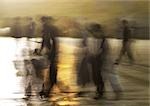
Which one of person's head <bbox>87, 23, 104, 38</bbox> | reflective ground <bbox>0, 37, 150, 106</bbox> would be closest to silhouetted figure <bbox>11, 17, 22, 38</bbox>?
reflective ground <bbox>0, 37, 150, 106</bbox>

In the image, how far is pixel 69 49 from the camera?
70.6 inches

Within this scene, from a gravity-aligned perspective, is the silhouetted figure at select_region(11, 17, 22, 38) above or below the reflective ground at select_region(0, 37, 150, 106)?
above

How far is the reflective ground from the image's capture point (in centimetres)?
176

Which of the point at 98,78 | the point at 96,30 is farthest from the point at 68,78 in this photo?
the point at 96,30

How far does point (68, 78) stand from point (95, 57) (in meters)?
0.17

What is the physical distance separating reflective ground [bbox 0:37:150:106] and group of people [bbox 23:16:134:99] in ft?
0.08

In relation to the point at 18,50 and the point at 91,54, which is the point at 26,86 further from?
the point at 91,54

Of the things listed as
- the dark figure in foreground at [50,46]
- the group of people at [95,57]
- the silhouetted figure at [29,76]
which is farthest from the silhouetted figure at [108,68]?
the silhouetted figure at [29,76]

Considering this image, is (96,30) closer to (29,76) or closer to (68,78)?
(68,78)

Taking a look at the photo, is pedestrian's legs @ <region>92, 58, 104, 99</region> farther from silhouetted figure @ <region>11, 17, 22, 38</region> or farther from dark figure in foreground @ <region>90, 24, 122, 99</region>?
silhouetted figure @ <region>11, 17, 22, 38</region>

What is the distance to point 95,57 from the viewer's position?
5.92 ft

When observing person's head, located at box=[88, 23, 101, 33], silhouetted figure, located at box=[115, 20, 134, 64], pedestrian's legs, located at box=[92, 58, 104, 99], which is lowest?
pedestrian's legs, located at box=[92, 58, 104, 99]

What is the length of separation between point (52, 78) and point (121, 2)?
0.52 meters

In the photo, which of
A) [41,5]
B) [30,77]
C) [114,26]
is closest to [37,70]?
[30,77]
